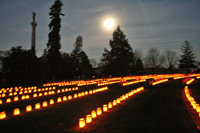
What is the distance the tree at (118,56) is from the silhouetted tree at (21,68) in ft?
85.9

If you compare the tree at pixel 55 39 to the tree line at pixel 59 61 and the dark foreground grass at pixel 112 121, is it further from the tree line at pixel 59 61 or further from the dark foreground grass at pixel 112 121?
the dark foreground grass at pixel 112 121

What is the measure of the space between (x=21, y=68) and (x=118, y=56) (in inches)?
1240

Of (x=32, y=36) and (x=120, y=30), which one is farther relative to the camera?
(x=120, y=30)

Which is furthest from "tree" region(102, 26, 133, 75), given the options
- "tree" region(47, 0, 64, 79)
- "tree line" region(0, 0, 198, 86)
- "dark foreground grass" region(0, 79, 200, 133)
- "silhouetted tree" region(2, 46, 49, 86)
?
"dark foreground grass" region(0, 79, 200, 133)

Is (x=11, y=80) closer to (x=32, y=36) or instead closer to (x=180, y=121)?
(x=32, y=36)

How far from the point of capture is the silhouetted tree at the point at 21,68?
23.0 m

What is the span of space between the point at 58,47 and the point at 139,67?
4268cm

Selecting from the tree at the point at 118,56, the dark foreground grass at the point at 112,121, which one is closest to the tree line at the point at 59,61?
the tree at the point at 118,56

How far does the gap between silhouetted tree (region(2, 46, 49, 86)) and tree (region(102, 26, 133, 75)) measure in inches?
1031

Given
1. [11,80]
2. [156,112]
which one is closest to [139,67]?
[11,80]

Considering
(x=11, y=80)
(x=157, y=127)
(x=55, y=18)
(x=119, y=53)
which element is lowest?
(x=157, y=127)

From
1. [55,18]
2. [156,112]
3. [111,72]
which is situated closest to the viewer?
[156,112]

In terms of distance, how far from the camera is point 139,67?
7100cm

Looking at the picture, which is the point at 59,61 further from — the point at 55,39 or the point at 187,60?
the point at 187,60
